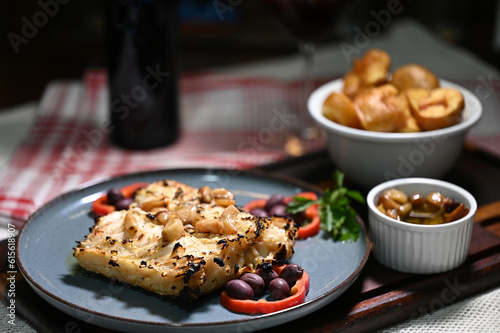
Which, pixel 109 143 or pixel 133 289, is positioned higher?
pixel 133 289

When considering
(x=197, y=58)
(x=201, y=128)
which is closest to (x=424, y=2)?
(x=197, y=58)

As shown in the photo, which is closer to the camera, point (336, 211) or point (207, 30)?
point (336, 211)

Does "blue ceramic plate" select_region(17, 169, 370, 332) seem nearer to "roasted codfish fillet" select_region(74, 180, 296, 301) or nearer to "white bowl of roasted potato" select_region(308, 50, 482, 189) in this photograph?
"roasted codfish fillet" select_region(74, 180, 296, 301)

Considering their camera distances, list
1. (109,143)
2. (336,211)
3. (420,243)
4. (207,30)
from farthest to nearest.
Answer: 1. (207,30)
2. (109,143)
3. (336,211)
4. (420,243)

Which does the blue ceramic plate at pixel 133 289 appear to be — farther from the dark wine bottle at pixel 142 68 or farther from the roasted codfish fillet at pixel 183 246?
the dark wine bottle at pixel 142 68

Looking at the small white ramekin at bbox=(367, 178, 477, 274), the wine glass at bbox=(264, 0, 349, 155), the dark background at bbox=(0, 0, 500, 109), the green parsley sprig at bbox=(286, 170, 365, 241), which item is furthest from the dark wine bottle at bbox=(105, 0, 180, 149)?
the dark background at bbox=(0, 0, 500, 109)

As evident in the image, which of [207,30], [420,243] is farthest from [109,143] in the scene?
[207,30]

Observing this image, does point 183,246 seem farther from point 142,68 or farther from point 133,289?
point 142,68

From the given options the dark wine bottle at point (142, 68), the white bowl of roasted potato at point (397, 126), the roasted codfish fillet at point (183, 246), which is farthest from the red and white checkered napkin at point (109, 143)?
the roasted codfish fillet at point (183, 246)
